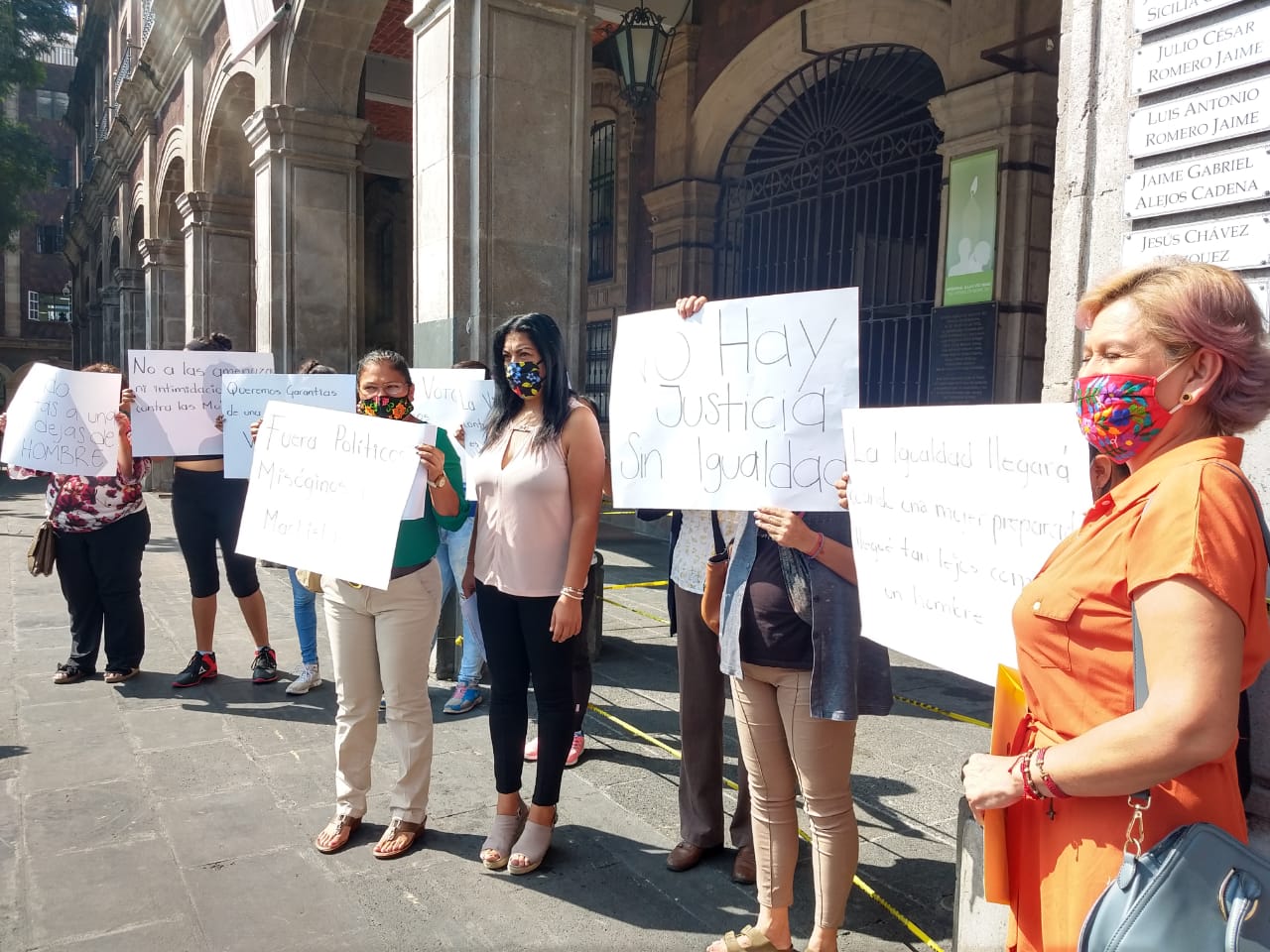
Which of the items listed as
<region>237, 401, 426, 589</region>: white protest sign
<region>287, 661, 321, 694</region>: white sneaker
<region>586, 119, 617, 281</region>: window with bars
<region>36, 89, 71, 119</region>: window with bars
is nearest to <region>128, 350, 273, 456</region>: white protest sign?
<region>287, 661, 321, 694</region>: white sneaker

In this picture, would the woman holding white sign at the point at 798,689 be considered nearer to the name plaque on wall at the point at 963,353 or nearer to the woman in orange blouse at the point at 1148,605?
the woman in orange blouse at the point at 1148,605

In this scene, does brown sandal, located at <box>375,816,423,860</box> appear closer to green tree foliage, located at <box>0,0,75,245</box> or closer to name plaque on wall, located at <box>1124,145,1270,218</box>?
name plaque on wall, located at <box>1124,145,1270,218</box>

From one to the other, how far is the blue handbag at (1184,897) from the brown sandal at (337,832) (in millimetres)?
2635

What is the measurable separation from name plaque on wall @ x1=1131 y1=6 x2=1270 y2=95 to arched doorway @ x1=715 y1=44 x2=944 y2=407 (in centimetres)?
673

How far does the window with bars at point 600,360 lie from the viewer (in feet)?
42.0

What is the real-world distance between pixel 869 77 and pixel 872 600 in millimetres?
8820

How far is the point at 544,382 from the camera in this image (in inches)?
121

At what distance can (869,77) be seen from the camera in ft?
31.2

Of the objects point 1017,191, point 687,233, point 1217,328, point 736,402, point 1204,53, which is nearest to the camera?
point 1217,328

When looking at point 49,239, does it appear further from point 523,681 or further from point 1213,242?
point 1213,242

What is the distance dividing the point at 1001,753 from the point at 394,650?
211 cm

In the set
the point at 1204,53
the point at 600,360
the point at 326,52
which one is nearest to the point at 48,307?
the point at 600,360

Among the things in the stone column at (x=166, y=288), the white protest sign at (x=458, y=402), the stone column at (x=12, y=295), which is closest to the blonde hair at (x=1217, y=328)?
the white protest sign at (x=458, y=402)

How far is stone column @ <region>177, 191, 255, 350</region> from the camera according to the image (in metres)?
Answer: 12.6
